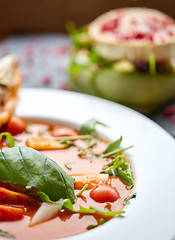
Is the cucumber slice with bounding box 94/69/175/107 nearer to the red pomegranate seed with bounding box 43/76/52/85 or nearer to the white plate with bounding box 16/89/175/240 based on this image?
the white plate with bounding box 16/89/175/240

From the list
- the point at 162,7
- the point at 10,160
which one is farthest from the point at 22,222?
the point at 162,7

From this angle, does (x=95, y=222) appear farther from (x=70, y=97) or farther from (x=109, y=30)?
(x=109, y=30)

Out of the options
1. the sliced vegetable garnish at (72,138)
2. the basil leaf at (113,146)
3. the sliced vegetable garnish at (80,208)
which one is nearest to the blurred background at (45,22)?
the sliced vegetable garnish at (72,138)

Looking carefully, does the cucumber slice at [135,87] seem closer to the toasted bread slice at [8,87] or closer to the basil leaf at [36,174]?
the toasted bread slice at [8,87]

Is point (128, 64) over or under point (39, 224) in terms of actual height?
over

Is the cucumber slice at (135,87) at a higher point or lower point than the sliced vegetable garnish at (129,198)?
higher

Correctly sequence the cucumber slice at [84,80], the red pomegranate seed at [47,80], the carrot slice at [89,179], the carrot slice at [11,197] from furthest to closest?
the red pomegranate seed at [47,80] < the cucumber slice at [84,80] < the carrot slice at [89,179] < the carrot slice at [11,197]
